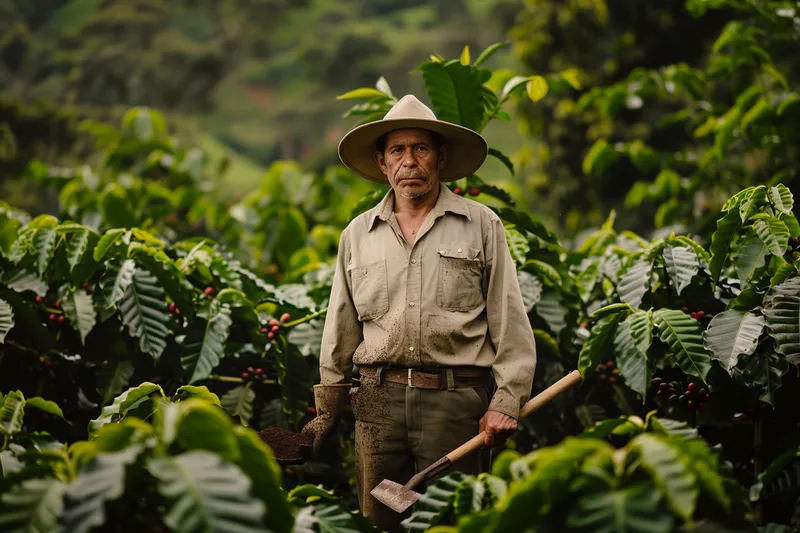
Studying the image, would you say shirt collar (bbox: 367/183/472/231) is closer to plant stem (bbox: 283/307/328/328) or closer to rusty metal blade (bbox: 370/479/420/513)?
plant stem (bbox: 283/307/328/328)

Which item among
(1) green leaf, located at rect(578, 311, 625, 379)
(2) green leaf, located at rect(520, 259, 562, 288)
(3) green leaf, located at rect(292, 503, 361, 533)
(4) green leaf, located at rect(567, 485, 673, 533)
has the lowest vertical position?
(3) green leaf, located at rect(292, 503, 361, 533)

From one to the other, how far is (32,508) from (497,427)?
1.45 m

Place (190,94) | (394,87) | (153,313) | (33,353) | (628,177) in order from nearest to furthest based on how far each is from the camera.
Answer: (153,313)
(33,353)
(628,177)
(394,87)
(190,94)

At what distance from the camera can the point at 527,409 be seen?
277cm

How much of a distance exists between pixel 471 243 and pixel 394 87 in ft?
42.8

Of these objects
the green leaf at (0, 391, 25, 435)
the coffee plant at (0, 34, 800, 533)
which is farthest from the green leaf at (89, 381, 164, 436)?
the green leaf at (0, 391, 25, 435)

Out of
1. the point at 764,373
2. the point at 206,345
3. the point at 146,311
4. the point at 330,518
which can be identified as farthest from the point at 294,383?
the point at 764,373

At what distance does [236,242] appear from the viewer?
6.14 m

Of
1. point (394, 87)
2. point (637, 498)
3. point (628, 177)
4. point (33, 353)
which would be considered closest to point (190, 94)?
point (394, 87)

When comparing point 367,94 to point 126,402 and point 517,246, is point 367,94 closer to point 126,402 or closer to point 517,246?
point 517,246

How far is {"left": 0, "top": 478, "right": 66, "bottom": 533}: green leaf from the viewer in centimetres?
174

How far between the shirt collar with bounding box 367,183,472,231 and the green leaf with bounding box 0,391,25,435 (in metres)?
1.29

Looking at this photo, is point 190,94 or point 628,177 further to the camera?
point 190,94

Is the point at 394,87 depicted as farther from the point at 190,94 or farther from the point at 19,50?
the point at 19,50
